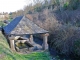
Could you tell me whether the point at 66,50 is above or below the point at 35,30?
below

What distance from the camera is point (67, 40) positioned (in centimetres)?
1756

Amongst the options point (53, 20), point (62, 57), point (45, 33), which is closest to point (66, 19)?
point (53, 20)

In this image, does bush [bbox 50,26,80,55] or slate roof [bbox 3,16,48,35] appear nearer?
bush [bbox 50,26,80,55]

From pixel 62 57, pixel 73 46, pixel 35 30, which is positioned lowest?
pixel 62 57

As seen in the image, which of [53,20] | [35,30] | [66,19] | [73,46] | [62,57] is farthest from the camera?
[66,19]

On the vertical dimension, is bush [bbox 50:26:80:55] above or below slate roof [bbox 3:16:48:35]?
below

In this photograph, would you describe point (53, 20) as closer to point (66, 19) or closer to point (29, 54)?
point (66, 19)

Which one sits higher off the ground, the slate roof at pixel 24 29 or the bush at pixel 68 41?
the slate roof at pixel 24 29

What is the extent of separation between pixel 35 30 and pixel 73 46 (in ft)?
16.8

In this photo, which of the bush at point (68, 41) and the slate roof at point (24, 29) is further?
the slate roof at point (24, 29)

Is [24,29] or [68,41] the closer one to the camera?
[68,41]

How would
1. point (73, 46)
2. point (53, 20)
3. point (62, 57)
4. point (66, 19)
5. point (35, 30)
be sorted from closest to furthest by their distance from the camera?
point (73, 46) < point (62, 57) < point (35, 30) < point (53, 20) < point (66, 19)

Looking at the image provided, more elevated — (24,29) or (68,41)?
(24,29)

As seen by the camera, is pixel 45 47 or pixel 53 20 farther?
pixel 53 20
